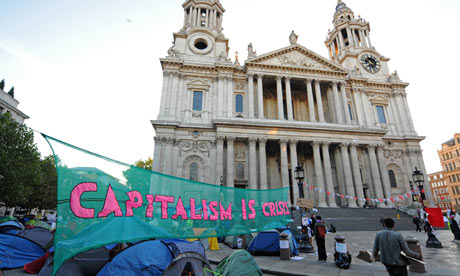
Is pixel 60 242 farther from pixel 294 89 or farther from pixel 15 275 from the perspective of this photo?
pixel 294 89

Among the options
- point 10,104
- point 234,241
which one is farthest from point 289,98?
point 10,104

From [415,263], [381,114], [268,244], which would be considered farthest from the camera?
[381,114]

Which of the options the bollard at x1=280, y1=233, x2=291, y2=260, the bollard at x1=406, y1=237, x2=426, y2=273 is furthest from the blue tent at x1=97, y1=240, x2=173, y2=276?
the bollard at x1=406, y1=237, x2=426, y2=273

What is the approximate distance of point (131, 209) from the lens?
4.73 meters

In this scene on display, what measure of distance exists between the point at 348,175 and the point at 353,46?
24453mm

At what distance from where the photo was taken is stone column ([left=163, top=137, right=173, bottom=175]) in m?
25.3

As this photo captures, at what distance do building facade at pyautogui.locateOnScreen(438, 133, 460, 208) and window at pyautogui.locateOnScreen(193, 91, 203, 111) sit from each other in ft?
230

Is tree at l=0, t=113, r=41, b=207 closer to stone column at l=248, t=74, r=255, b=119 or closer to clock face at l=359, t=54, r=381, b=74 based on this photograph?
stone column at l=248, t=74, r=255, b=119

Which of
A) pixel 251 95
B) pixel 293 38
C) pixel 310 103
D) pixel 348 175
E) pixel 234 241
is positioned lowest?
pixel 234 241

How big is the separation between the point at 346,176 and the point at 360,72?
59.0 feet

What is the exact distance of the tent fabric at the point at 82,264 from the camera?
20.4ft

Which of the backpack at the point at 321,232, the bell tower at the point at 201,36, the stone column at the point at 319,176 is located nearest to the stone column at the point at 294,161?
the stone column at the point at 319,176

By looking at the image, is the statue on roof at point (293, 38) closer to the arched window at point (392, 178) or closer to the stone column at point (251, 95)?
the stone column at point (251, 95)

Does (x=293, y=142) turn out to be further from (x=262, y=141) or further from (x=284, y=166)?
(x=262, y=141)
